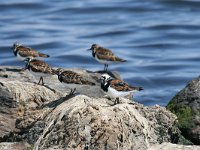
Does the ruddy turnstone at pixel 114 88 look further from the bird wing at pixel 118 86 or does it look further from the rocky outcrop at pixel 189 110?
the rocky outcrop at pixel 189 110

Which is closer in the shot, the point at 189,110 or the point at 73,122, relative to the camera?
the point at 73,122

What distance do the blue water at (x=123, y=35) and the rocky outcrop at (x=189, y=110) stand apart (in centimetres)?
632

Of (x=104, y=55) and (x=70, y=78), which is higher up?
(x=104, y=55)

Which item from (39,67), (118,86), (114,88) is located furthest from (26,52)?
(114,88)

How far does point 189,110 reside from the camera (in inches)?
430

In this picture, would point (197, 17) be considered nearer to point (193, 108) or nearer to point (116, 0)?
point (116, 0)

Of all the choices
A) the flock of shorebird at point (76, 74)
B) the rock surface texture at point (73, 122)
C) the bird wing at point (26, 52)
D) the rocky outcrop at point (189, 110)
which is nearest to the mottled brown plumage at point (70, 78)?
the flock of shorebird at point (76, 74)

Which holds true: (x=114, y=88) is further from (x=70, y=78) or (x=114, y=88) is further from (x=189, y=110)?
(x=189, y=110)

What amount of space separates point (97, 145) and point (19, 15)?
18.5m

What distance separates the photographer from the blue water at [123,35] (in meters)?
20.6

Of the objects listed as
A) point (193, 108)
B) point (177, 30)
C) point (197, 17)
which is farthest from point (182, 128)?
point (197, 17)

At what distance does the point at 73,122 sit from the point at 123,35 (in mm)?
15669

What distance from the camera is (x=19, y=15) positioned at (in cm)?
2706

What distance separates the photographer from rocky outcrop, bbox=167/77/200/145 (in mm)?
10625
